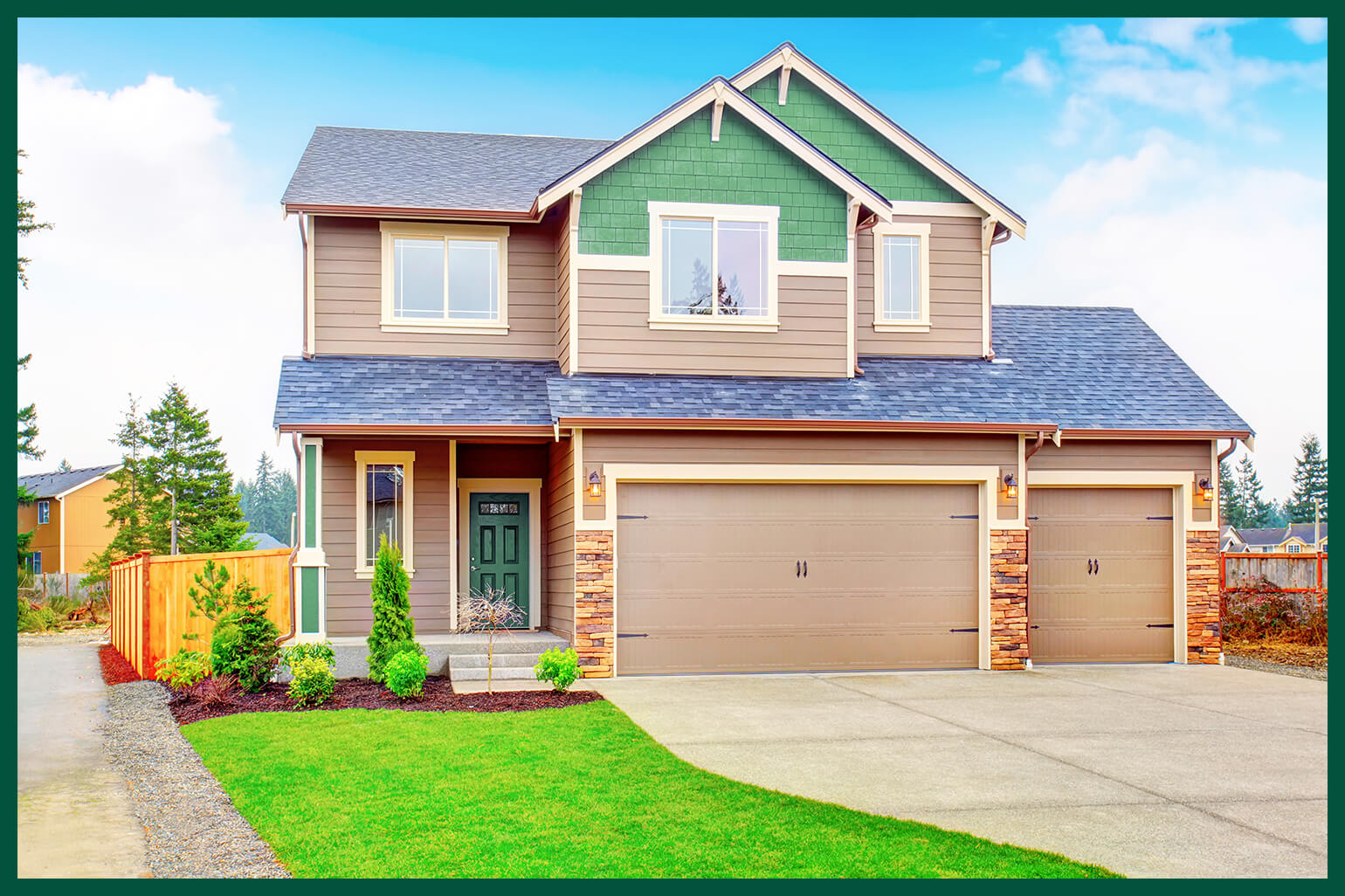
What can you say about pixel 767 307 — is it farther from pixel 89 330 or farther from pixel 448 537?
pixel 89 330

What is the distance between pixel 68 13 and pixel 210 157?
66.3ft

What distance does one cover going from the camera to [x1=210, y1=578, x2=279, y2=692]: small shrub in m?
12.2

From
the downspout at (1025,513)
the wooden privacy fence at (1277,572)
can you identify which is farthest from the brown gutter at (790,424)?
the wooden privacy fence at (1277,572)

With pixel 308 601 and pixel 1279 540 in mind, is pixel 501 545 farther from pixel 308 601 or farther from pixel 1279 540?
pixel 1279 540

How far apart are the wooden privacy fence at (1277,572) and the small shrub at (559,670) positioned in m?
11.3

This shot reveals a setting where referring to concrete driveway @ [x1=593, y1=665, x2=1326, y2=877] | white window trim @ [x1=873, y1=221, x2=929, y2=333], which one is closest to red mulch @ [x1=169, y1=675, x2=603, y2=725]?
concrete driveway @ [x1=593, y1=665, x2=1326, y2=877]

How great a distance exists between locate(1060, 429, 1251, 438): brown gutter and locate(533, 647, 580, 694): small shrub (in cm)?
690

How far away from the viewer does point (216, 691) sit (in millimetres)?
11641

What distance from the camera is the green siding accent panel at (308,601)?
44.9ft

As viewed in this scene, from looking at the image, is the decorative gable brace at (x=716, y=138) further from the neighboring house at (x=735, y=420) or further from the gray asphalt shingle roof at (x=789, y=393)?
the gray asphalt shingle roof at (x=789, y=393)

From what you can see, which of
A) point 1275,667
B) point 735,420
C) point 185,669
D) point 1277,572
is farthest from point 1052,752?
point 1277,572

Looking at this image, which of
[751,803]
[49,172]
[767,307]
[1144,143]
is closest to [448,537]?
[767,307]

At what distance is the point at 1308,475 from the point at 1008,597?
70394 mm

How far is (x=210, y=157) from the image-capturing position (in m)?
25.4
